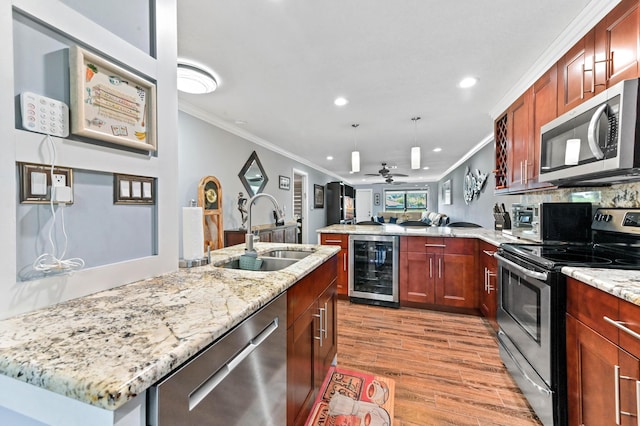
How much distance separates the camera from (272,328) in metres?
1.00

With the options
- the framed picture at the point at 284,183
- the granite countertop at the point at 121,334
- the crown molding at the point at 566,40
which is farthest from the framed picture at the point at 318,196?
the granite countertop at the point at 121,334

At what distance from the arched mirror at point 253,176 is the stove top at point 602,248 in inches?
135

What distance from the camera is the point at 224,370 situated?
735 mm

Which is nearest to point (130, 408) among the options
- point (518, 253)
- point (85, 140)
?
point (85, 140)

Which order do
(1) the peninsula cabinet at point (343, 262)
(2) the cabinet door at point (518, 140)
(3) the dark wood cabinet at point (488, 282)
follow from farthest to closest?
(1) the peninsula cabinet at point (343, 262) < (3) the dark wood cabinet at point (488, 282) < (2) the cabinet door at point (518, 140)

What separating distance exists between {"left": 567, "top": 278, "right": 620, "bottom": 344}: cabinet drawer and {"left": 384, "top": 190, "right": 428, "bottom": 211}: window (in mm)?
10653

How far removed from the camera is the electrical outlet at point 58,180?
0.83 m

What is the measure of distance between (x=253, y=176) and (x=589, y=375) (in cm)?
417

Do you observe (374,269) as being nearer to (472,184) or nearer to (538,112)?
(538,112)

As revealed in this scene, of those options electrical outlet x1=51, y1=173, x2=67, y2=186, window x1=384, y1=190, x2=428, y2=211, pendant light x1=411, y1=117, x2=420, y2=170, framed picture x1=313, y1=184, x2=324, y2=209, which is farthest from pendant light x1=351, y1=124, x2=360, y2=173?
window x1=384, y1=190, x2=428, y2=211

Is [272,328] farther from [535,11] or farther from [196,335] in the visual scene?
[535,11]

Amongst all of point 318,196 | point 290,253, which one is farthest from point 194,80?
point 318,196

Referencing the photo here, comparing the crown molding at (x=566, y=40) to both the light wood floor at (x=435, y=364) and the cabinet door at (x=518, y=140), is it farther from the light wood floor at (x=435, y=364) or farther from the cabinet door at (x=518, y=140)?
the light wood floor at (x=435, y=364)

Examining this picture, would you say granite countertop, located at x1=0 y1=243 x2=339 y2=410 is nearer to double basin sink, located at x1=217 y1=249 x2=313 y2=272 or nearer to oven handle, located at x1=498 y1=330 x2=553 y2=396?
double basin sink, located at x1=217 y1=249 x2=313 y2=272
